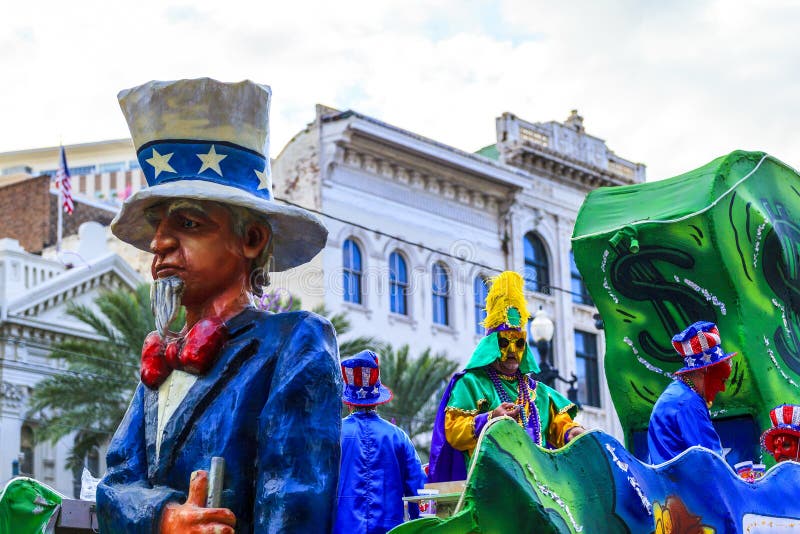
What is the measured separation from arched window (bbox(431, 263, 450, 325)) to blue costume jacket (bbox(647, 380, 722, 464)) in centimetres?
2836

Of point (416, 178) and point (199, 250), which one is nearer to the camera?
point (199, 250)

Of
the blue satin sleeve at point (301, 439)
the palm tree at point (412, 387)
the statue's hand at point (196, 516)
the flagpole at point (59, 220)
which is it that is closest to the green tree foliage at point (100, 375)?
the palm tree at point (412, 387)

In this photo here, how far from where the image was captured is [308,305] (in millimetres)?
31031

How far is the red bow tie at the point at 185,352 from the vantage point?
13.9 feet

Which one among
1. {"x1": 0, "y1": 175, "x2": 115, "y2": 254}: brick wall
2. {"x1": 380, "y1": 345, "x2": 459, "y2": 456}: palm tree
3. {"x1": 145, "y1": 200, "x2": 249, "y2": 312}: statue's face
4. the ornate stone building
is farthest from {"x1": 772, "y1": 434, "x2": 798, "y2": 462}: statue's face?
{"x1": 0, "y1": 175, "x2": 115, "y2": 254}: brick wall

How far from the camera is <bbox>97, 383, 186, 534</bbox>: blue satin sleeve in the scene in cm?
408

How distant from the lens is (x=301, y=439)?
401 cm

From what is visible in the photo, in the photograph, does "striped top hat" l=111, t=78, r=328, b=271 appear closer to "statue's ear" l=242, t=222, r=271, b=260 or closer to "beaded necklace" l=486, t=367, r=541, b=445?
"statue's ear" l=242, t=222, r=271, b=260

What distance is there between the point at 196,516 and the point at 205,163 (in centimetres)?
115

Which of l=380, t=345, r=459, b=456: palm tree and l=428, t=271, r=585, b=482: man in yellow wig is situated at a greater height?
l=380, t=345, r=459, b=456: palm tree

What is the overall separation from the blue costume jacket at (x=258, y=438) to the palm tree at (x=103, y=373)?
20687mm

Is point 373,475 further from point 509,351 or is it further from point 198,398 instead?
point 198,398

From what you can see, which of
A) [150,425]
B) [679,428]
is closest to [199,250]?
[150,425]

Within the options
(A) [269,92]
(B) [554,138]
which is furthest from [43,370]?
(A) [269,92]
